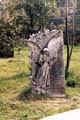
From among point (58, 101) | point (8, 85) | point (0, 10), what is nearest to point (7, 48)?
point (8, 85)

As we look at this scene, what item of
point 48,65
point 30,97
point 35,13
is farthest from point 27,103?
point 35,13

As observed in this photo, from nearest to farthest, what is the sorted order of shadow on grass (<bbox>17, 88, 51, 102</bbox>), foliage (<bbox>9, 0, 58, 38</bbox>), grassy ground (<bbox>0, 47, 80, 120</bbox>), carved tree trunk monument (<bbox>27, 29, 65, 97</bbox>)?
grassy ground (<bbox>0, 47, 80, 120</bbox>)
shadow on grass (<bbox>17, 88, 51, 102</bbox>)
carved tree trunk monument (<bbox>27, 29, 65, 97</bbox>)
foliage (<bbox>9, 0, 58, 38</bbox>)

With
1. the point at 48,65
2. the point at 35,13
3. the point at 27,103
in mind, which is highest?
the point at 35,13

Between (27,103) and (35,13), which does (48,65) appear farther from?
(35,13)

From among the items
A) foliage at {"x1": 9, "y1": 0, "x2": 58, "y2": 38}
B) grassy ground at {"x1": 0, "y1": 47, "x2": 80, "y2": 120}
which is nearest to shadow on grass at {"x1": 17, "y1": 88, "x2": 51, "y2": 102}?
grassy ground at {"x1": 0, "y1": 47, "x2": 80, "y2": 120}

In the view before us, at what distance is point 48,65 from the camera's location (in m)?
6.46

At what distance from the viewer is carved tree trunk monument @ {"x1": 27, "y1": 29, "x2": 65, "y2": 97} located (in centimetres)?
642

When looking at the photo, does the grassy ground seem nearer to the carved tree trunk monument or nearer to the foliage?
the carved tree trunk monument

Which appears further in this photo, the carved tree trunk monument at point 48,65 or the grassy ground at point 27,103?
the carved tree trunk monument at point 48,65

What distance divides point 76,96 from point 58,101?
2.39 feet

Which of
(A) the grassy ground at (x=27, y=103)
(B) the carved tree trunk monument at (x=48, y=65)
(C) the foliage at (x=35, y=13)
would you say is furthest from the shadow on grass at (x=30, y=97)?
(C) the foliage at (x=35, y=13)

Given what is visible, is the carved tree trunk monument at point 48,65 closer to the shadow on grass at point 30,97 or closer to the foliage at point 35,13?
the shadow on grass at point 30,97

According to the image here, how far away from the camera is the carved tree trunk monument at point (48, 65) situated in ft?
21.1

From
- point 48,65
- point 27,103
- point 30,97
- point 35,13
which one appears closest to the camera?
point 27,103
